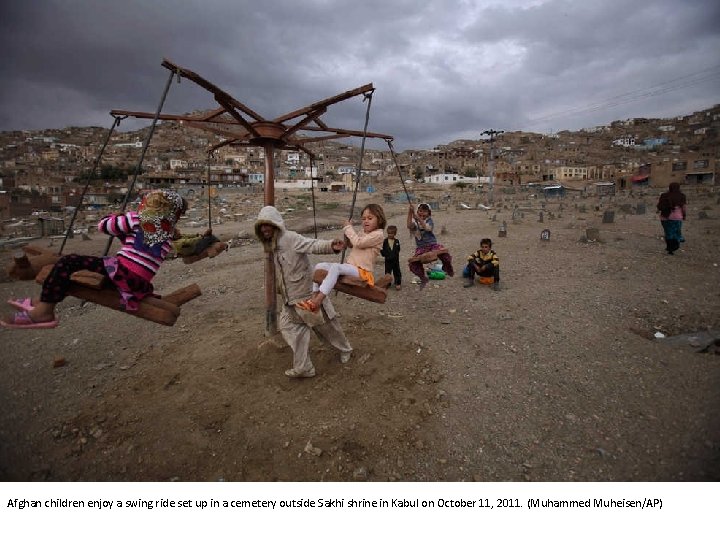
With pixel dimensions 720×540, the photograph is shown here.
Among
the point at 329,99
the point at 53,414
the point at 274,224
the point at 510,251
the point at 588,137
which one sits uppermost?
the point at 588,137

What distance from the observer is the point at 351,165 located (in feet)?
382

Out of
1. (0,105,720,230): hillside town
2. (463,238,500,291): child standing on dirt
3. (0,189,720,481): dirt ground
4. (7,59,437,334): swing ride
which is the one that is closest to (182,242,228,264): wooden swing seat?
(7,59,437,334): swing ride

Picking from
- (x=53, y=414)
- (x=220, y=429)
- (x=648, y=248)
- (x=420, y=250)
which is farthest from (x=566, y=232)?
(x=53, y=414)

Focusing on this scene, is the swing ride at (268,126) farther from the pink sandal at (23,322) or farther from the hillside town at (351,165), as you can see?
the hillside town at (351,165)

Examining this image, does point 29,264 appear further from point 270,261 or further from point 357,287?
point 357,287

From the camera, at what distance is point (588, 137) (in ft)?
477

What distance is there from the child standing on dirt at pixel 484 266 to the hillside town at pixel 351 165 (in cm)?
871

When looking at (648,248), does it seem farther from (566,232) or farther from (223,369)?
(223,369)

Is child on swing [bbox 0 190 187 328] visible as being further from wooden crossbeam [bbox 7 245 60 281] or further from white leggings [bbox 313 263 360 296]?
white leggings [bbox 313 263 360 296]

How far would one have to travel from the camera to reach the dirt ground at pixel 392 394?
3043mm

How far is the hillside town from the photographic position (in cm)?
4412

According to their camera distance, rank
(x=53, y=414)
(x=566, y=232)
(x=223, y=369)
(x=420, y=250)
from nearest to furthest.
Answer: (x=53, y=414)
(x=223, y=369)
(x=420, y=250)
(x=566, y=232)

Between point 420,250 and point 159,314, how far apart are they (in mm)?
4060

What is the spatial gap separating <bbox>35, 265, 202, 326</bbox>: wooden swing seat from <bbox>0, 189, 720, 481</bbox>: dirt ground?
3.80 ft
